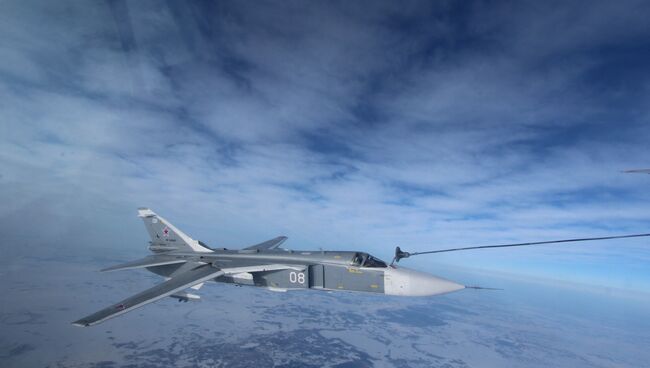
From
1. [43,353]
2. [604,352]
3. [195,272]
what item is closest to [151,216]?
[195,272]

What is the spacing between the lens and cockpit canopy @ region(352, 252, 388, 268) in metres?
12.1

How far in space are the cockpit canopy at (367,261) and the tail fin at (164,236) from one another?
11.3 m

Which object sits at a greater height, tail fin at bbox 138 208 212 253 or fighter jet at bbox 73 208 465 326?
tail fin at bbox 138 208 212 253

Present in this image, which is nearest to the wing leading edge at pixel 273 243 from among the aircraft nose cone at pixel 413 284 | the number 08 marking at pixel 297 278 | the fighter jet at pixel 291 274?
the fighter jet at pixel 291 274

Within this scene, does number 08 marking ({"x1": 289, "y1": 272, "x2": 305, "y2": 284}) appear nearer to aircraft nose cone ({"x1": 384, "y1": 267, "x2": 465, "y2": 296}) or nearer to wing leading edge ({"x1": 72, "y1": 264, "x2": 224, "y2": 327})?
wing leading edge ({"x1": 72, "y1": 264, "x2": 224, "y2": 327})

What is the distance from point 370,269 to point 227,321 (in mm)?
75475

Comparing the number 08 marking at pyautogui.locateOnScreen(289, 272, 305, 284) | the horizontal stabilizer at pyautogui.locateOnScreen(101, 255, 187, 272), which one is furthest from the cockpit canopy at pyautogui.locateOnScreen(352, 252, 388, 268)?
the horizontal stabilizer at pyautogui.locateOnScreen(101, 255, 187, 272)

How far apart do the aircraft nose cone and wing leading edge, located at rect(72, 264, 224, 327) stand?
852cm

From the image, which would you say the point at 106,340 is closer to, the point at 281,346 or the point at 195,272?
the point at 281,346

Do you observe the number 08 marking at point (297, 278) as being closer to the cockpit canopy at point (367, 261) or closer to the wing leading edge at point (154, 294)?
the cockpit canopy at point (367, 261)

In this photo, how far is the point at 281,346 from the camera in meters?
58.6

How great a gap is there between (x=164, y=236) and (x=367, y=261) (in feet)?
54.1

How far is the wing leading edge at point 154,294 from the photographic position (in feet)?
26.0

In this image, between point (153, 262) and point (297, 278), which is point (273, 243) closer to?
point (153, 262)
